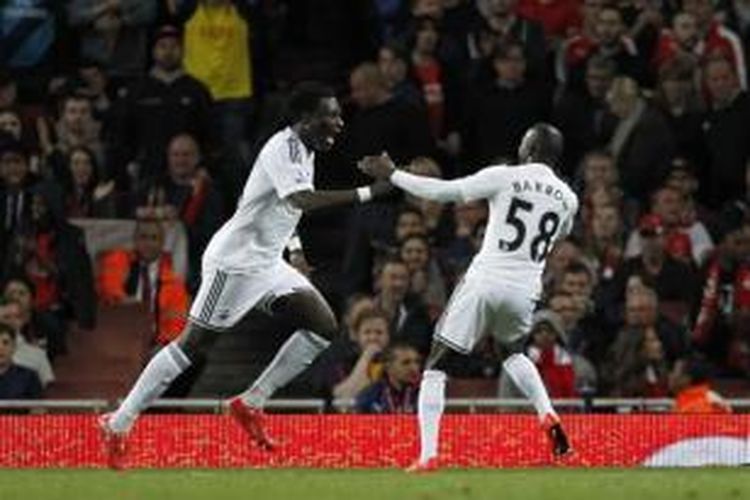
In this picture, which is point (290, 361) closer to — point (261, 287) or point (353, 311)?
point (261, 287)

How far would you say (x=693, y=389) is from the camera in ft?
71.6

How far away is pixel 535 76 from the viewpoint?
25797 millimetres

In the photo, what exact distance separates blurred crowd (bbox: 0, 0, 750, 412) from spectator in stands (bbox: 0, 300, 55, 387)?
0.03m

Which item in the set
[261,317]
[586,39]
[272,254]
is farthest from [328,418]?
[586,39]

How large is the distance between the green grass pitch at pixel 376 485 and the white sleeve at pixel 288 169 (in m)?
1.89

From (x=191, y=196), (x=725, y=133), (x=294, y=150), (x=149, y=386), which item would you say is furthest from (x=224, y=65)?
(x=149, y=386)

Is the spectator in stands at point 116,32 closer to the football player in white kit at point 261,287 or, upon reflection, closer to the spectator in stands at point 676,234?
the spectator in stands at point 676,234

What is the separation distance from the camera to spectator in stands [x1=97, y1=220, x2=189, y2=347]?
23484 millimetres

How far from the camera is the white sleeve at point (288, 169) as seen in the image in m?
18.6

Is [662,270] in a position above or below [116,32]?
below

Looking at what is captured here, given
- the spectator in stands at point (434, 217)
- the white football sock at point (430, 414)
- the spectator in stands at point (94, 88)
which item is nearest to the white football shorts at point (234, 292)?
the white football sock at point (430, 414)

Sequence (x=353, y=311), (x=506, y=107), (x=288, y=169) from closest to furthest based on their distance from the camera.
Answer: (x=288, y=169)
(x=353, y=311)
(x=506, y=107)

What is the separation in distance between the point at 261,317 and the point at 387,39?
3347 millimetres

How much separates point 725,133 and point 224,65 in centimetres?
473
